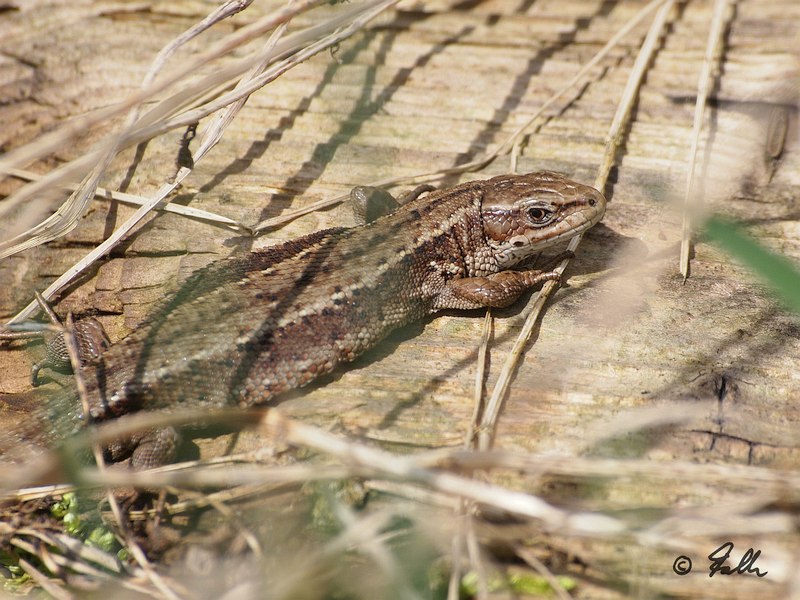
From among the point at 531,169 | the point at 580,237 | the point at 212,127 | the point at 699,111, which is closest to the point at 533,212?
the point at 580,237

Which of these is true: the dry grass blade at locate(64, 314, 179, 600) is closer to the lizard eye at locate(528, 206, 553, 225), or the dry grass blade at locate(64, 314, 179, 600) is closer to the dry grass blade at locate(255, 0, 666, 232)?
the dry grass blade at locate(255, 0, 666, 232)

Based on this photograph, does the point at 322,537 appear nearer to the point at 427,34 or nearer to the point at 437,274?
the point at 437,274

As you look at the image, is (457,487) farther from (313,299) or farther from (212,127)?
(212,127)

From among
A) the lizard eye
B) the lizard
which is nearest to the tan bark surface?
the lizard

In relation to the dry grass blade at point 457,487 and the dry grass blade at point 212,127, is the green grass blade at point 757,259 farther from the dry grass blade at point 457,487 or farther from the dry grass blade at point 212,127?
the dry grass blade at point 212,127

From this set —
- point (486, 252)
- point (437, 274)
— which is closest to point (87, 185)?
point (437, 274)

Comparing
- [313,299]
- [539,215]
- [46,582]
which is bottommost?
[46,582]
